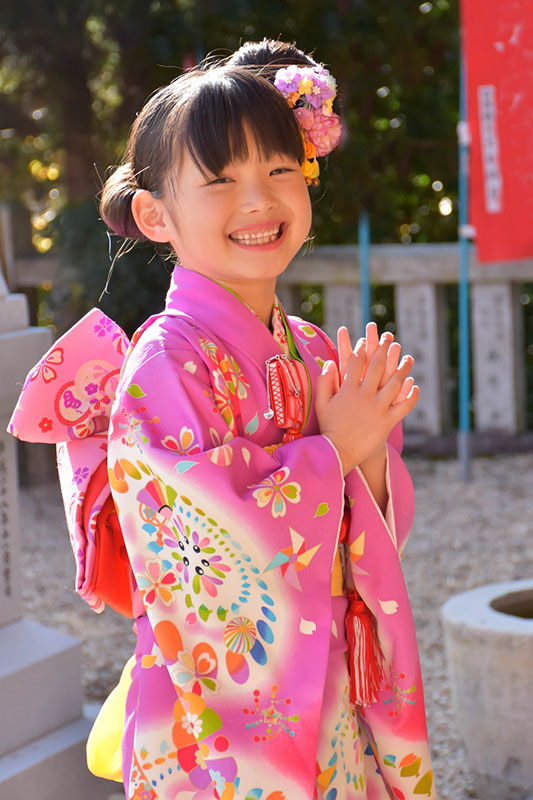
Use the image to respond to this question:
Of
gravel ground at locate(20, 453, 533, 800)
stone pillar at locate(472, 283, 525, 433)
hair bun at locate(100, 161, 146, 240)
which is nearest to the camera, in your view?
hair bun at locate(100, 161, 146, 240)

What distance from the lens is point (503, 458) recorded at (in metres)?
5.12

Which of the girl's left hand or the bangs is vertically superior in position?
the bangs

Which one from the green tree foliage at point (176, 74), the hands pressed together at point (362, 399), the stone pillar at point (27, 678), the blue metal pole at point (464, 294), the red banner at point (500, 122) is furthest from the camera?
the green tree foliage at point (176, 74)

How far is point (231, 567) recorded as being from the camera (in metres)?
1.33

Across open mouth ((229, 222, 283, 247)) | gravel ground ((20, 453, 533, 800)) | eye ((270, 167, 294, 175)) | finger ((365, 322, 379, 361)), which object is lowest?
Answer: gravel ground ((20, 453, 533, 800))

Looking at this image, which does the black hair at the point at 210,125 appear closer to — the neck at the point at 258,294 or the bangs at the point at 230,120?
the bangs at the point at 230,120

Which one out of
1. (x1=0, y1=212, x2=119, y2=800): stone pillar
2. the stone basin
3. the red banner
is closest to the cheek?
(x1=0, y1=212, x2=119, y2=800): stone pillar

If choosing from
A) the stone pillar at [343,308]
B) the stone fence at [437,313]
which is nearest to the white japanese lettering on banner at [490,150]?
the stone fence at [437,313]

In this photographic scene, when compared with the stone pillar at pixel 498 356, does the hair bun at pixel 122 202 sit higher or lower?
higher

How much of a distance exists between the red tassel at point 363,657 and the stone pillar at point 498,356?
149 inches

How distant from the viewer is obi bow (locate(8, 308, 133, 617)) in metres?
1.57

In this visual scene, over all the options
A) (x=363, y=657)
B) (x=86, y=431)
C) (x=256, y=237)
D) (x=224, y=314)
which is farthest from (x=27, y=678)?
(x=256, y=237)

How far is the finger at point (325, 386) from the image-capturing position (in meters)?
1.46

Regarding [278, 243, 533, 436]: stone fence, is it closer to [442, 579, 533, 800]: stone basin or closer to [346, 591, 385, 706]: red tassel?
[442, 579, 533, 800]: stone basin
